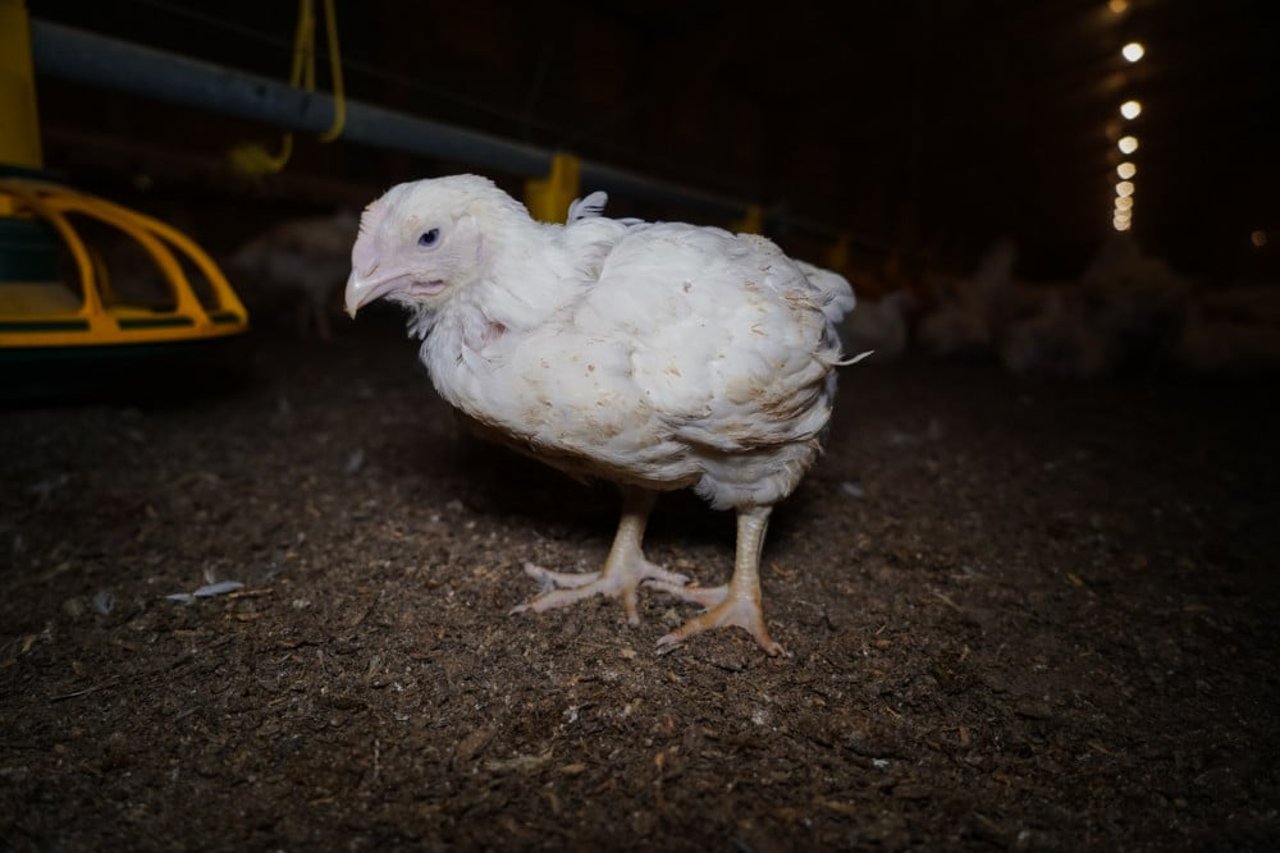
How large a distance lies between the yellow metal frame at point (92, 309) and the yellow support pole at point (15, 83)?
0.17 m

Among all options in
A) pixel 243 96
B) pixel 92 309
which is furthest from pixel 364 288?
pixel 243 96

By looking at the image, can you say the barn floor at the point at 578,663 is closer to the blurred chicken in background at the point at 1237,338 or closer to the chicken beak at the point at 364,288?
the chicken beak at the point at 364,288

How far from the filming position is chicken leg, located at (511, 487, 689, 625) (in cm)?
195

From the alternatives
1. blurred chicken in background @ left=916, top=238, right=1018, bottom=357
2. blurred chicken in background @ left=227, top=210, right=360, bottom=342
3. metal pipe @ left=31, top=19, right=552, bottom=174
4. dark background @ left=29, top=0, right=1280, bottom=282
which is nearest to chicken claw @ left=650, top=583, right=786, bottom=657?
metal pipe @ left=31, top=19, right=552, bottom=174

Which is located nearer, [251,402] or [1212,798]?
[1212,798]

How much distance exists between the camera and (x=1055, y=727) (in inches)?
62.2

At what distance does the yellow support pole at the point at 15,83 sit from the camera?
2.48m

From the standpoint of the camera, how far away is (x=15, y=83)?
2.50 metres

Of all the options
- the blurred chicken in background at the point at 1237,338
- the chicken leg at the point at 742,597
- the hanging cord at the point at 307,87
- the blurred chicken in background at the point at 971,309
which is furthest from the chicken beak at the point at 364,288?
the blurred chicken in background at the point at 1237,338

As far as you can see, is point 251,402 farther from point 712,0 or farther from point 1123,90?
point 1123,90

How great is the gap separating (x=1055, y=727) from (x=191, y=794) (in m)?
1.90

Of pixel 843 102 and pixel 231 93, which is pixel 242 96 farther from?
pixel 843 102

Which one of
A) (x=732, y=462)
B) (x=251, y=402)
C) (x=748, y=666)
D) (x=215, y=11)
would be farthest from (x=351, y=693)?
(x=215, y=11)

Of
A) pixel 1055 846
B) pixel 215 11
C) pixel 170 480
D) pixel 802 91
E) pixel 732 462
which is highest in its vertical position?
pixel 802 91
